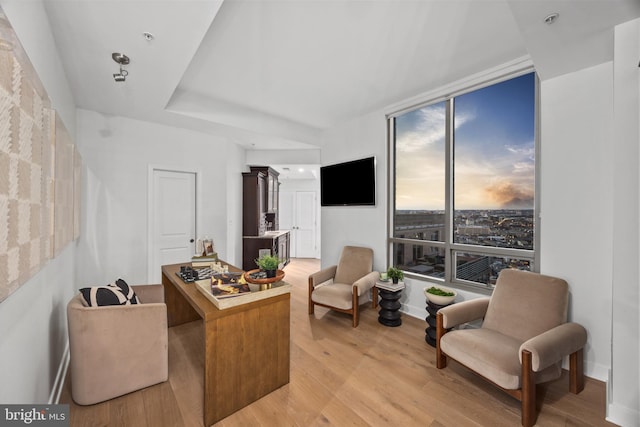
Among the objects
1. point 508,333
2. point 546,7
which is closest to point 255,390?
point 508,333

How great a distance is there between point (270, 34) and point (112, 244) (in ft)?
10.7

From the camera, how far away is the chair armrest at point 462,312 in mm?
2250

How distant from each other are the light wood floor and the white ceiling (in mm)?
2517

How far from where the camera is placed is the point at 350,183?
13.4 ft

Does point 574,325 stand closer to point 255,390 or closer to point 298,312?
point 255,390

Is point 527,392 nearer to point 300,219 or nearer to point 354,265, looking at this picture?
point 354,265

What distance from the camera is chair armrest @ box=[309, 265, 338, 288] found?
3.52 m

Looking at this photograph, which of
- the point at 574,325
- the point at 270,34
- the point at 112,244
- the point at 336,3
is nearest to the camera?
the point at 336,3

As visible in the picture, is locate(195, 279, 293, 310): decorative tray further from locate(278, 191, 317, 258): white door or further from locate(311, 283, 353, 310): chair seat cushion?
locate(278, 191, 317, 258): white door

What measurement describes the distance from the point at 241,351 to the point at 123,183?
306 centimetres

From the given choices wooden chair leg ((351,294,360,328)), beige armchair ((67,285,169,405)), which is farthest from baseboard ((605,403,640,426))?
beige armchair ((67,285,169,405))

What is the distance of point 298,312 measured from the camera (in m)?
3.57

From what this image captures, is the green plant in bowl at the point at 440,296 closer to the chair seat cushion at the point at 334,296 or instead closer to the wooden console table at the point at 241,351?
the chair seat cushion at the point at 334,296

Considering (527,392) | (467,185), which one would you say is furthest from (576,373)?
(467,185)
